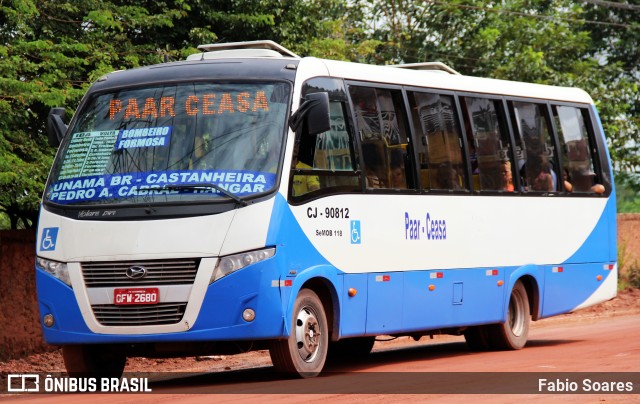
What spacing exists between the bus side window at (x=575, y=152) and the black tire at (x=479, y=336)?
89.3 inches

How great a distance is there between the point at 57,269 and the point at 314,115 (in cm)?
265

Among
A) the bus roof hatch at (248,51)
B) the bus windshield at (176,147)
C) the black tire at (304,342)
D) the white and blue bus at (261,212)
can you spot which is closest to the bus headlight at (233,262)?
the white and blue bus at (261,212)

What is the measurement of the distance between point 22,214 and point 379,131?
5083 millimetres

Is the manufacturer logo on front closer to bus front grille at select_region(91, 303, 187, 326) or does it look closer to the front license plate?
the front license plate

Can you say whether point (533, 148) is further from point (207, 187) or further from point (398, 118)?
point (207, 187)

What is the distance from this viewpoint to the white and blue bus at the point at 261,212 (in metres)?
11.2

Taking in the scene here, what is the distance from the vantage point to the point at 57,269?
11656mm

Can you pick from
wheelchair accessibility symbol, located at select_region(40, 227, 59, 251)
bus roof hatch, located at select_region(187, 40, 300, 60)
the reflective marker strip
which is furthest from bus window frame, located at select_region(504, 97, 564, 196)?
wheelchair accessibility symbol, located at select_region(40, 227, 59, 251)

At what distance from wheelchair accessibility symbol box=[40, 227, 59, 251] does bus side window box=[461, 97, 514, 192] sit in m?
5.24

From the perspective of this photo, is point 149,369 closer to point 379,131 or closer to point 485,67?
point 379,131

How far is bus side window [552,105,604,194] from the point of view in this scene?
17.0 meters

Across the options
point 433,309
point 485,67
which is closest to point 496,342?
point 433,309

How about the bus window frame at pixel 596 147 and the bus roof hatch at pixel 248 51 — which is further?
the bus window frame at pixel 596 147

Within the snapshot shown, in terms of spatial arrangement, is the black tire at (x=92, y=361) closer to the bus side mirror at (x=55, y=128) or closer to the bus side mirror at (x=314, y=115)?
the bus side mirror at (x=55, y=128)
